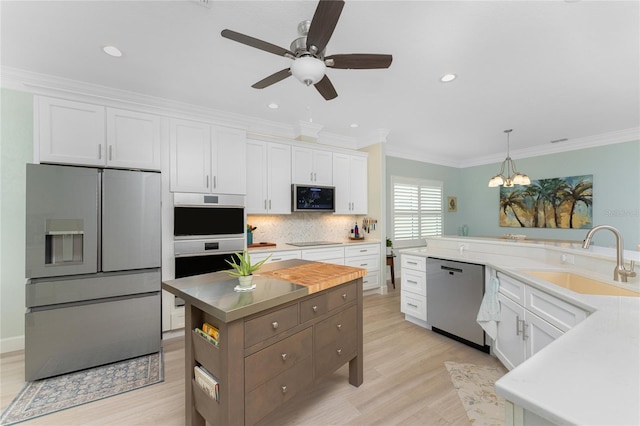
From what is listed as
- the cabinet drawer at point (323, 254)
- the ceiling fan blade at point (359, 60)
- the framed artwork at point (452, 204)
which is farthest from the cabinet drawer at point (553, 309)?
the framed artwork at point (452, 204)

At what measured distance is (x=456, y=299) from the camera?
290cm

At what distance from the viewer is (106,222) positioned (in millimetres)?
2605

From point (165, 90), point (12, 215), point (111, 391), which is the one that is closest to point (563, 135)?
point (165, 90)

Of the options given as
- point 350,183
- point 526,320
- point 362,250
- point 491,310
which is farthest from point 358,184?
point 526,320

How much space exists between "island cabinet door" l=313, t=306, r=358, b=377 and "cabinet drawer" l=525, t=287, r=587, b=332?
1.29m

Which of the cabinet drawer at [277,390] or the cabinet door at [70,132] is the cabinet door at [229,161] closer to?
the cabinet door at [70,132]

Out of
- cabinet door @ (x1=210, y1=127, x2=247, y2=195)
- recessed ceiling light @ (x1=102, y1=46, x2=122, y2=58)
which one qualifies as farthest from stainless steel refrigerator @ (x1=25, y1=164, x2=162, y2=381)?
recessed ceiling light @ (x1=102, y1=46, x2=122, y2=58)

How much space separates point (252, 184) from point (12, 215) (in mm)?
2531

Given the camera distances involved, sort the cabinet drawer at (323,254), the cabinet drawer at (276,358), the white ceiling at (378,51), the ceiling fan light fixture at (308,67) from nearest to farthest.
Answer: the cabinet drawer at (276,358) → the ceiling fan light fixture at (308,67) → the white ceiling at (378,51) → the cabinet drawer at (323,254)

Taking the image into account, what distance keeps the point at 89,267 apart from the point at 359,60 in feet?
9.81

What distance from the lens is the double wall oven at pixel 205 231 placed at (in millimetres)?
3141

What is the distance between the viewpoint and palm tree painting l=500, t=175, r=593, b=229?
5082 mm

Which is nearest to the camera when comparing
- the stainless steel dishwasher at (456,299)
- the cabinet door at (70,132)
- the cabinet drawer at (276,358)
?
the cabinet drawer at (276,358)

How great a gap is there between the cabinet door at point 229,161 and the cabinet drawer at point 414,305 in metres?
2.60
